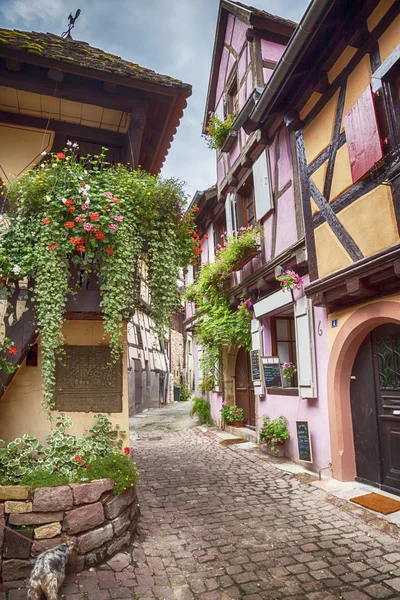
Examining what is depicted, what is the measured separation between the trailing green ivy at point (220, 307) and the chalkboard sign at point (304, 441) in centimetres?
279

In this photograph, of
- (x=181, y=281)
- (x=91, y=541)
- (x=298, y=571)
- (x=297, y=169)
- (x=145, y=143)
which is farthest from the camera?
(x=297, y=169)

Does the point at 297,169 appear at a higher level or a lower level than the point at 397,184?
higher

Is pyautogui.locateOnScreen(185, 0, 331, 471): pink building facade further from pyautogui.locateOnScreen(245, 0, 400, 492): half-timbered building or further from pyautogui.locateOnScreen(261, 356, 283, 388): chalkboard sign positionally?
pyautogui.locateOnScreen(245, 0, 400, 492): half-timbered building

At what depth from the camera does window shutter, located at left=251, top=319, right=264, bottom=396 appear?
7965mm

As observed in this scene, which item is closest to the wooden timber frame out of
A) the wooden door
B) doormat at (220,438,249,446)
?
the wooden door

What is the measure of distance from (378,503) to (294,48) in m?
5.60

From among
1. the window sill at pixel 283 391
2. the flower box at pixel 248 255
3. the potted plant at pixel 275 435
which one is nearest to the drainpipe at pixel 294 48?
the flower box at pixel 248 255

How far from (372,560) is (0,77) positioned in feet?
20.4

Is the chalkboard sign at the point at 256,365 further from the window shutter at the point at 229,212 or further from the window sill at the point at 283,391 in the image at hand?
the window shutter at the point at 229,212

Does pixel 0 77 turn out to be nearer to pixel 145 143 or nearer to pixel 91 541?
pixel 145 143

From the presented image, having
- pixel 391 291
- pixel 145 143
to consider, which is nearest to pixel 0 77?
pixel 145 143

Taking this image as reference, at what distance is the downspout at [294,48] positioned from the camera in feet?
15.9

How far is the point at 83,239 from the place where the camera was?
13.0 feet

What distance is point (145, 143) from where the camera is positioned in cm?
628
